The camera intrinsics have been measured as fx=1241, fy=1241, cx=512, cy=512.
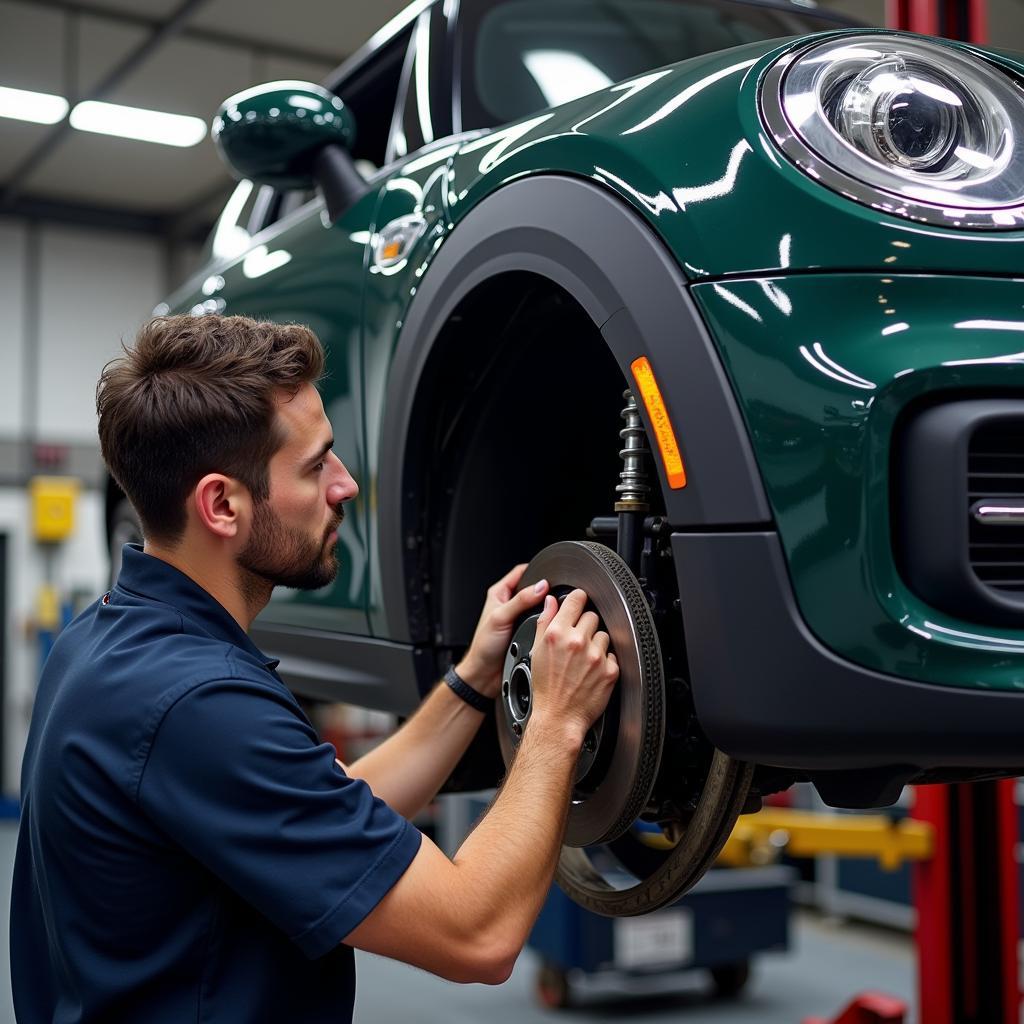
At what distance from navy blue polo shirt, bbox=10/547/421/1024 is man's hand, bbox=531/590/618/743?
0.58ft

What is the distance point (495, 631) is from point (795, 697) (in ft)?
1.48

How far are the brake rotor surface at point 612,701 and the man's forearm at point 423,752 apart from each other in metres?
0.18

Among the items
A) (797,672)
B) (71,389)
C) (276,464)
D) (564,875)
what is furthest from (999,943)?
(71,389)

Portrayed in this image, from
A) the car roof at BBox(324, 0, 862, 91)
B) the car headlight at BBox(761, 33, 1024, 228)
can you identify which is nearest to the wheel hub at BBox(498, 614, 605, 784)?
the car headlight at BBox(761, 33, 1024, 228)

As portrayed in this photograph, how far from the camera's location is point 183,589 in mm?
1205

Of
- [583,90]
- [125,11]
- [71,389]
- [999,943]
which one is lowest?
[999,943]

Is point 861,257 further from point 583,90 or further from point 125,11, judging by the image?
point 125,11

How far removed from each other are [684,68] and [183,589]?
69 centimetres

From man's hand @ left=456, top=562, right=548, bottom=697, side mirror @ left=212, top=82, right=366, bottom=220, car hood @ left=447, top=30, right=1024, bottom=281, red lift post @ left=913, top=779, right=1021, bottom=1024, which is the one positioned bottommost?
red lift post @ left=913, top=779, right=1021, bottom=1024

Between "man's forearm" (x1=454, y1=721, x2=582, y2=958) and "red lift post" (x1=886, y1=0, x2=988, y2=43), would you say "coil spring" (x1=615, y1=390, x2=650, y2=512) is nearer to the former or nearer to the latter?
"man's forearm" (x1=454, y1=721, x2=582, y2=958)

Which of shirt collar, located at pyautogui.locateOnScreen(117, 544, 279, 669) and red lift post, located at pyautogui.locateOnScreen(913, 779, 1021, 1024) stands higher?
shirt collar, located at pyautogui.locateOnScreen(117, 544, 279, 669)

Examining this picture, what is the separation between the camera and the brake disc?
1141 millimetres

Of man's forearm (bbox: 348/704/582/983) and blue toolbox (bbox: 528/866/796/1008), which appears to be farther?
blue toolbox (bbox: 528/866/796/1008)

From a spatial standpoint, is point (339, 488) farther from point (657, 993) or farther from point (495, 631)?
point (657, 993)
